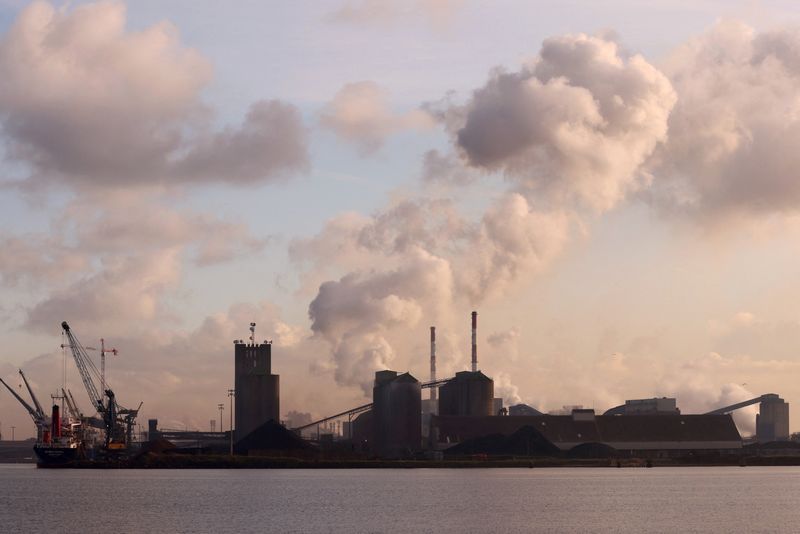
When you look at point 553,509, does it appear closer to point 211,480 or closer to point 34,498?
point 34,498

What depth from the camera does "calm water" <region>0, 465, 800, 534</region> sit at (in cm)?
8550

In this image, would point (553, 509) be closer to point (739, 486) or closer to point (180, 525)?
point (180, 525)

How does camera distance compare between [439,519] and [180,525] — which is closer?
[180,525]

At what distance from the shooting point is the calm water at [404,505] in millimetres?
85500

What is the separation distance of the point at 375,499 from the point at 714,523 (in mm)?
35883

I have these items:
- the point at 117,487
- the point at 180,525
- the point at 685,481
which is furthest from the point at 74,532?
the point at 685,481

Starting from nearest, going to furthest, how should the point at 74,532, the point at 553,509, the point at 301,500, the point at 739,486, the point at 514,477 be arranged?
the point at 74,532, the point at 553,509, the point at 301,500, the point at 739,486, the point at 514,477

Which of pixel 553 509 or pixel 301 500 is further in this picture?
pixel 301 500

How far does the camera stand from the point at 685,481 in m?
156

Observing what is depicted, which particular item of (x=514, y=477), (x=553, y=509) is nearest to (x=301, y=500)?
(x=553, y=509)

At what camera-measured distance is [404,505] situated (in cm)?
10688

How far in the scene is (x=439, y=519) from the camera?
91375 millimetres

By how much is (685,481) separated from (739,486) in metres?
14.0

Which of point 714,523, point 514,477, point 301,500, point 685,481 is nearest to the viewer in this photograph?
point 714,523
